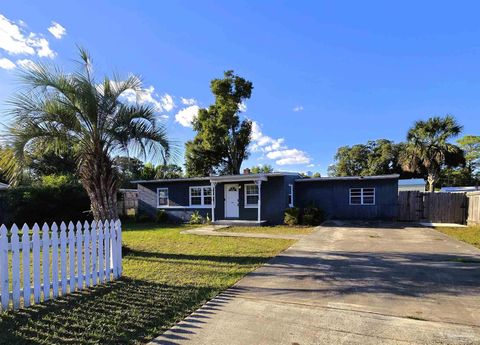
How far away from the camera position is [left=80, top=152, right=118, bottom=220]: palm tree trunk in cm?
792

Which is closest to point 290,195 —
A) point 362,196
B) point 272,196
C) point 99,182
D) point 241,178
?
point 272,196

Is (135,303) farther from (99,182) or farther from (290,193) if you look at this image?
(290,193)

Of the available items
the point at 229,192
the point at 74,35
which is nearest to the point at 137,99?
the point at 74,35

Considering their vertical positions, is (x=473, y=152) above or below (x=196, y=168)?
above

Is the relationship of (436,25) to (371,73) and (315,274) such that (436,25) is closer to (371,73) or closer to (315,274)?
(371,73)

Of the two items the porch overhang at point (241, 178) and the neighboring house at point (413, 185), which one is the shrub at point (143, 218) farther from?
the neighboring house at point (413, 185)

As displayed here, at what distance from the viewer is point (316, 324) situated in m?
3.68

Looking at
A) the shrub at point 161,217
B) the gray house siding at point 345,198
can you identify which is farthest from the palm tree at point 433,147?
the shrub at point 161,217

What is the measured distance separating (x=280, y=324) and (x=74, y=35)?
338 inches

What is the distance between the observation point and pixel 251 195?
1741 cm

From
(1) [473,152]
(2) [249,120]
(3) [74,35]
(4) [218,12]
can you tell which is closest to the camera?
(3) [74,35]

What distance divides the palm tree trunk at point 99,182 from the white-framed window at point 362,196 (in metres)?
13.8

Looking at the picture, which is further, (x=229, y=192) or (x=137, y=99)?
(x=229, y=192)

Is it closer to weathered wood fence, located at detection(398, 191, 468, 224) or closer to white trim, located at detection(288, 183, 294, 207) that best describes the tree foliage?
white trim, located at detection(288, 183, 294, 207)
